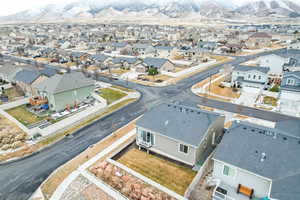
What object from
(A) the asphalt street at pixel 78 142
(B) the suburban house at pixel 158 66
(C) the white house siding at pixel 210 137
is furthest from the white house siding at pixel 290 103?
(B) the suburban house at pixel 158 66

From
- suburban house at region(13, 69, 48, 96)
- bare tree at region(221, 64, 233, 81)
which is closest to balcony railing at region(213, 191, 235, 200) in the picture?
bare tree at region(221, 64, 233, 81)

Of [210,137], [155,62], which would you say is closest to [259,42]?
[155,62]

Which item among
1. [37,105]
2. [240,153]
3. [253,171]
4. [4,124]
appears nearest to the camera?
[253,171]

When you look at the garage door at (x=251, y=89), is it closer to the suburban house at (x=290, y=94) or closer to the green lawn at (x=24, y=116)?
the suburban house at (x=290, y=94)

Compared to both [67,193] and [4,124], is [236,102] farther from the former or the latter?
[4,124]

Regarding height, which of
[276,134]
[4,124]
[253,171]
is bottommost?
[4,124]

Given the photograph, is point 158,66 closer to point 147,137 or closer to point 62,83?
point 62,83

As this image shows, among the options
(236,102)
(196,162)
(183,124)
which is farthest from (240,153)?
(236,102)

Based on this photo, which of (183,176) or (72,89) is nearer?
(183,176)

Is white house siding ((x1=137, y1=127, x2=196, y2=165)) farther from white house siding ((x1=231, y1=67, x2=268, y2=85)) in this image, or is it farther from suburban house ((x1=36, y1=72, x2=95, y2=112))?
white house siding ((x1=231, y1=67, x2=268, y2=85))
